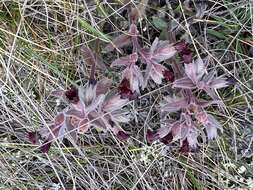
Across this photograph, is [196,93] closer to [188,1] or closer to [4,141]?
[188,1]

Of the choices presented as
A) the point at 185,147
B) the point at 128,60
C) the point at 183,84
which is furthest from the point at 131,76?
the point at 185,147

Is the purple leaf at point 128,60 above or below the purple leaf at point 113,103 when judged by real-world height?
above

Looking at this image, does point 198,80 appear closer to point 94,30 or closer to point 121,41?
point 121,41

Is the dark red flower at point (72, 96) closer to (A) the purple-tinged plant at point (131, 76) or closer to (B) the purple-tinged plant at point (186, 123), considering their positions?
(A) the purple-tinged plant at point (131, 76)

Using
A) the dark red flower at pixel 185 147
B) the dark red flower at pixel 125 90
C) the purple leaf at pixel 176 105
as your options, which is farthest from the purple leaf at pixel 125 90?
the dark red flower at pixel 185 147

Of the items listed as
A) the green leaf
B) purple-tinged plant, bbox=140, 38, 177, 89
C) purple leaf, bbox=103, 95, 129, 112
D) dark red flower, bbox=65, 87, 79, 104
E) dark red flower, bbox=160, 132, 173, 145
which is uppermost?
the green leaf

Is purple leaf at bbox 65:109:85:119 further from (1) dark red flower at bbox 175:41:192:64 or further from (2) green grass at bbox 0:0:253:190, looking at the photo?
(1) dark red flower at bbox 175:41:192:64

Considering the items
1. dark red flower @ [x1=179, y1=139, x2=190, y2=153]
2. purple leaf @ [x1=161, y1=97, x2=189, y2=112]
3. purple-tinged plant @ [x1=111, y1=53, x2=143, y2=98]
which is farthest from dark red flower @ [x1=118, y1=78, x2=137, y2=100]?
dark red flower @ [x1=179, y1=139, x2=190, y2=153]

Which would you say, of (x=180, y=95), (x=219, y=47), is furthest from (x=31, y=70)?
(x=219, y=47)

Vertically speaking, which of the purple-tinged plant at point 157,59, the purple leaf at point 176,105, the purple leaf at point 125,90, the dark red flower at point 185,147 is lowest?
the dark red flower at point 185,147
